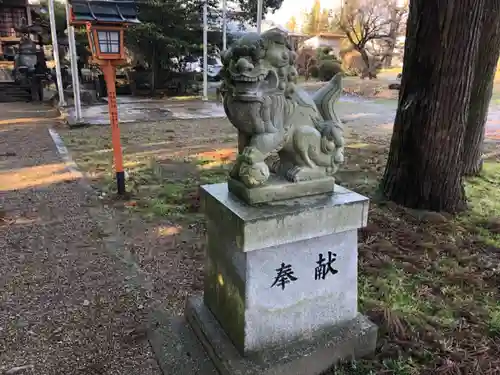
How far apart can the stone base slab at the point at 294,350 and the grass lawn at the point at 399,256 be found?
0.11m

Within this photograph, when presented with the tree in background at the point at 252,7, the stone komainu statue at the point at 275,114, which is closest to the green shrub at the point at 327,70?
the tree in background at the point at 252,7

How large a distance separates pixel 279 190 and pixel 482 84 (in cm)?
443

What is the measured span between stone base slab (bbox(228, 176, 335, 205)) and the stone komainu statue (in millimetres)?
30

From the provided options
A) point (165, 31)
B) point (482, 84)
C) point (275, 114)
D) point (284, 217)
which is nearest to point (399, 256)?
point (284, 217)

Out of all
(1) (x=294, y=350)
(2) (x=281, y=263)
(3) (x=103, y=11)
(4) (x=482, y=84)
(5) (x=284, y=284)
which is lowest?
(1) (x=294, y=350)

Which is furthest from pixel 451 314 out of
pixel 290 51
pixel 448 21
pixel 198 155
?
pixel 198 155

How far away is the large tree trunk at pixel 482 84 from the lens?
16.0 ft

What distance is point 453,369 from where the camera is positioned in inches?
88.7

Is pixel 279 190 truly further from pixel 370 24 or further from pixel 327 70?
pixel 370 24

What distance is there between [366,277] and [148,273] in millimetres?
1753

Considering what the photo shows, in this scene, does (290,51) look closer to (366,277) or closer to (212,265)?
(212,265)

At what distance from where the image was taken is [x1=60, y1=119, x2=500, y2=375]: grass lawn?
242cm

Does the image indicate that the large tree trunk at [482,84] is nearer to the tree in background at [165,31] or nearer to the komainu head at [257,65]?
the komainu head at [257,65]

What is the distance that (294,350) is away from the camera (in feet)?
7.04
